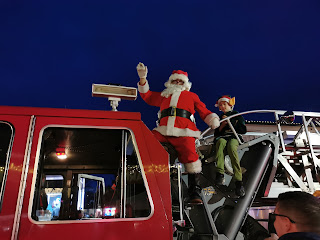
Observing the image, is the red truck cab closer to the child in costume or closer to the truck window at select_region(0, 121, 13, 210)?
the truck window at select_region(0, 121, 13, 210)

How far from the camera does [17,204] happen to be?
218 cm

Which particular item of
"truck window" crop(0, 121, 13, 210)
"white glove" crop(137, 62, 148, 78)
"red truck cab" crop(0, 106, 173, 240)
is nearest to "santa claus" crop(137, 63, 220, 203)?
"white glove" crop(137, 62, 148, 78)

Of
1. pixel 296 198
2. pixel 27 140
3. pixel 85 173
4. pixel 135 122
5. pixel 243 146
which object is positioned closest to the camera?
pixel 296 198

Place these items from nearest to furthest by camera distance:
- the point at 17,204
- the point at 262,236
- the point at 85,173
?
1. the point at 17,204
2. the point at 85,173
3. the point at 262,236

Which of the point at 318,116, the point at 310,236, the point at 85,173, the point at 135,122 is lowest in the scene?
the point at 310,236

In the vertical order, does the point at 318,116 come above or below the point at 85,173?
above

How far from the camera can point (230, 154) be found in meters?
4.21

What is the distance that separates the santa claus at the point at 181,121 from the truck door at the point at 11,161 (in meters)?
1.51

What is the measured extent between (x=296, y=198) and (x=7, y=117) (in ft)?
8.07

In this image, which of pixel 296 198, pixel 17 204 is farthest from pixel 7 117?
pixel 296 198

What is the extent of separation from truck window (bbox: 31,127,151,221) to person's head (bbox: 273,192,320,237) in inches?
44.8

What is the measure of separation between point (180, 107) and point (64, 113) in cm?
152

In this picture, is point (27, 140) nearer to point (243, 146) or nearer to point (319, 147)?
point (243, 146)

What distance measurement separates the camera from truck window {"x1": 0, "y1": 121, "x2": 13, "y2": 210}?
2275 millimetres
